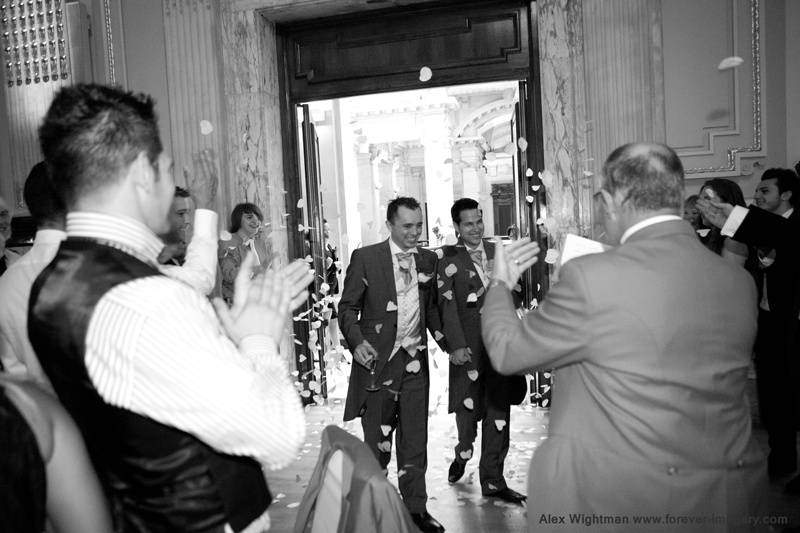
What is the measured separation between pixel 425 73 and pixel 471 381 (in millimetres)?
2835

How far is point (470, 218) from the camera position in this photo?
450 cm

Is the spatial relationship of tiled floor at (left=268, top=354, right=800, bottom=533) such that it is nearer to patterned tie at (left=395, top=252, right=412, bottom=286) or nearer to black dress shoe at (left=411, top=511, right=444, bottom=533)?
black dress shoe at (left=411, top=511, right=444, bottom=533)

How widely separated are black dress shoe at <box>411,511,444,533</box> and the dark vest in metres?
2.41

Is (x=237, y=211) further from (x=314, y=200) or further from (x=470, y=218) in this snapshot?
(x=470, y=218)

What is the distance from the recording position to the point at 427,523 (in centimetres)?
339

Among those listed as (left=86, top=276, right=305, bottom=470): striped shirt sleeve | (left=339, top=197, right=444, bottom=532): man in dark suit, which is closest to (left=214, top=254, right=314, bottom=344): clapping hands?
(left=86, top=276, right=305, bottom=470): striped shirt sleeve

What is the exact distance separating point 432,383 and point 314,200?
8.37 ft

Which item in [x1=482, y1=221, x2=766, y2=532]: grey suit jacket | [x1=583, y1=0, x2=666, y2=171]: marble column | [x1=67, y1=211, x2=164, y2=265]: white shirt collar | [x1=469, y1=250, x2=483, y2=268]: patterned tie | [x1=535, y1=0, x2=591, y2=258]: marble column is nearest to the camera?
[x1=67, y1=211, x2=164, y2=265]: white shirt collar

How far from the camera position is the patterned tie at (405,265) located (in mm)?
3984

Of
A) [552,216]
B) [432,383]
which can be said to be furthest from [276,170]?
[432,383]

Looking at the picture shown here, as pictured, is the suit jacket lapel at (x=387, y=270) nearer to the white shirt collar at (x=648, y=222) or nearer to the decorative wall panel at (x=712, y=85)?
the white shirt collar at (x=648, y=222)

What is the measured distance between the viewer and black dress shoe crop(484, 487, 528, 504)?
372 cm

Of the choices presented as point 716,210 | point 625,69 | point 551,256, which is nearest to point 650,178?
point 716,210

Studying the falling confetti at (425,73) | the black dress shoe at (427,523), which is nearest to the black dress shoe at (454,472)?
the black dress shoe at (427,523)
